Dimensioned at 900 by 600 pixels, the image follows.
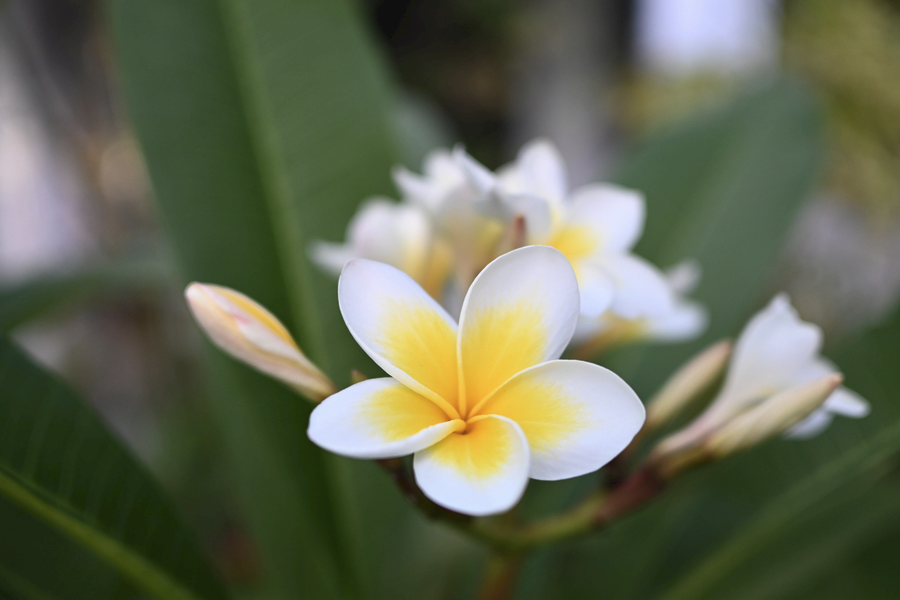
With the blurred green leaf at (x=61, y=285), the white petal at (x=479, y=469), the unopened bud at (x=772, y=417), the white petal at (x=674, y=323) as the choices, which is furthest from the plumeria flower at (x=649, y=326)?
the blurred green leaf at (x=61, y=285)

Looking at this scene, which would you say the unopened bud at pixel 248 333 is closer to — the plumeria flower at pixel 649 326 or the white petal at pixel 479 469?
the white petal at pixel 479 469

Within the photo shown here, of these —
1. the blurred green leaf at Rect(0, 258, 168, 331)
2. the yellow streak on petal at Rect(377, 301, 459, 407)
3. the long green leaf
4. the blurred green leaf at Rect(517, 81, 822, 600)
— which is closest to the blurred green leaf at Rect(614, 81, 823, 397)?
the blurred green leaf at Rect(517, 81, 822, 600)

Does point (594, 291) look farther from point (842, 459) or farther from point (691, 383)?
point (842, 459)

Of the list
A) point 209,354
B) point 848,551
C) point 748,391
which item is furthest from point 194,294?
point 848,551

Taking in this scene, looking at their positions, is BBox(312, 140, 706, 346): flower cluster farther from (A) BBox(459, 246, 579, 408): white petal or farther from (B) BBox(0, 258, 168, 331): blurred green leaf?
(B) BBox(0, 258, 168, 331): blurred green leaf

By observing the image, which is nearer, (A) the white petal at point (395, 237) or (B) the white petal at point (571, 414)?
(B) the white petal at point (571, 414)

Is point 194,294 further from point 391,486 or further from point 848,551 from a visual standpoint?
point 848,551
